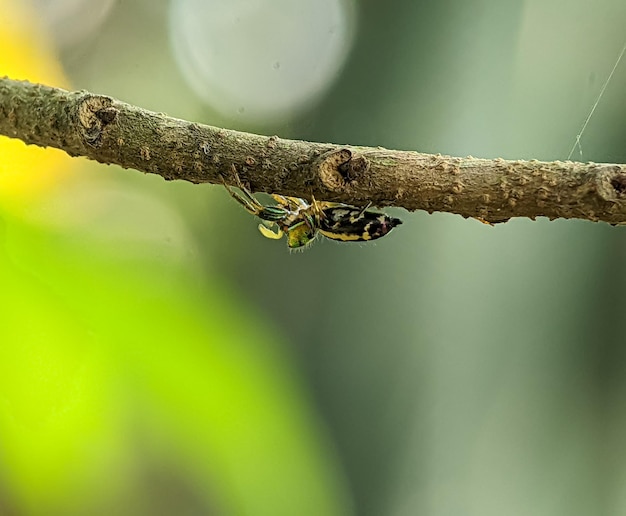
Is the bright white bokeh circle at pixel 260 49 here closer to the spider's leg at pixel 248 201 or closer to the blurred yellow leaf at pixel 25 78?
the blurred yellow leaf at pixel 25 78

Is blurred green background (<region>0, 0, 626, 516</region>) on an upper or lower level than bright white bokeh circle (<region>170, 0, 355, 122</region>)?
lower

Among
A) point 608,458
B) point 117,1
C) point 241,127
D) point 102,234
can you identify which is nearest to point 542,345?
point 608,458

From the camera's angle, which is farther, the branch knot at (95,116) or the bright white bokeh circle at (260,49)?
the bright white bokeh circle at (260,49)

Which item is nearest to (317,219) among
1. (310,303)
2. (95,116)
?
(95,116)

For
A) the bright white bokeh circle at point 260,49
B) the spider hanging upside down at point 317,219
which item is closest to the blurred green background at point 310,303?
the bright white bokeh circle at point 260,49

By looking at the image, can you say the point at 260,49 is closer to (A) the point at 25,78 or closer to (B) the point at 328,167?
(A) the point at 25,78

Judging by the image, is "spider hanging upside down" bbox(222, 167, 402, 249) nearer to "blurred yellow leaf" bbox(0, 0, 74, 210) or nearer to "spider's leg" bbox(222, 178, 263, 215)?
"spider's leg" bbox(222, 178, 263, 215)

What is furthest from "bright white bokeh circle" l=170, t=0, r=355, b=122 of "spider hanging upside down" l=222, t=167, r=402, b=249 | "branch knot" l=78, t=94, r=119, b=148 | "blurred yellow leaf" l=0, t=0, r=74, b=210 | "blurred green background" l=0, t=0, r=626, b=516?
"branch knot" l=78, t=94, r=119, b=148
